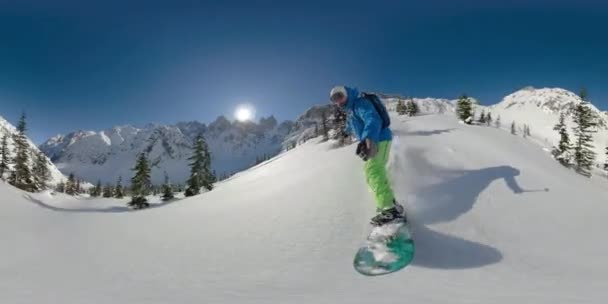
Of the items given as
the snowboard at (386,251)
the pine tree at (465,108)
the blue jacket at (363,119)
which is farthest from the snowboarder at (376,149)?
the pine tree at (465,108)

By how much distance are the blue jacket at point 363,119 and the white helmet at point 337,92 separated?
104mm

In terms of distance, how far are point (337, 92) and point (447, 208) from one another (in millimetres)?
4402

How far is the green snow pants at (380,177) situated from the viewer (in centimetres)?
788

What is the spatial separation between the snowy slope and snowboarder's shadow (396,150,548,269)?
0.04 metres

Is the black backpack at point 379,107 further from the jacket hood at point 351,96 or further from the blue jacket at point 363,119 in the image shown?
the jacket hood at point 351,96

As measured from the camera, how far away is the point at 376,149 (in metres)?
7.80

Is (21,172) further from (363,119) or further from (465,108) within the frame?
(465,108)

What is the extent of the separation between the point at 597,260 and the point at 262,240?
746cm

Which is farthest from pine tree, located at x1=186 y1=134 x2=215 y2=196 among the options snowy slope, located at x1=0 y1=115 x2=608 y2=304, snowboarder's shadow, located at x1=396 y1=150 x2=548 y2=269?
snowboarder's shadow, located at x1=396 y1=150 x2=548 y2=269

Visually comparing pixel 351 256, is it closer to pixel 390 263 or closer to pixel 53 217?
pixel 390 263

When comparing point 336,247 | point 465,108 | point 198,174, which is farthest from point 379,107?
point 465,108

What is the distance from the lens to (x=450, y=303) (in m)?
5.22

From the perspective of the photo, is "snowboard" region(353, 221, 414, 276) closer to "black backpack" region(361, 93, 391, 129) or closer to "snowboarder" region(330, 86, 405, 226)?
"snowboarder" region(330, 86, 405, 226)

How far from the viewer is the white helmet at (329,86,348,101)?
27.6ft
